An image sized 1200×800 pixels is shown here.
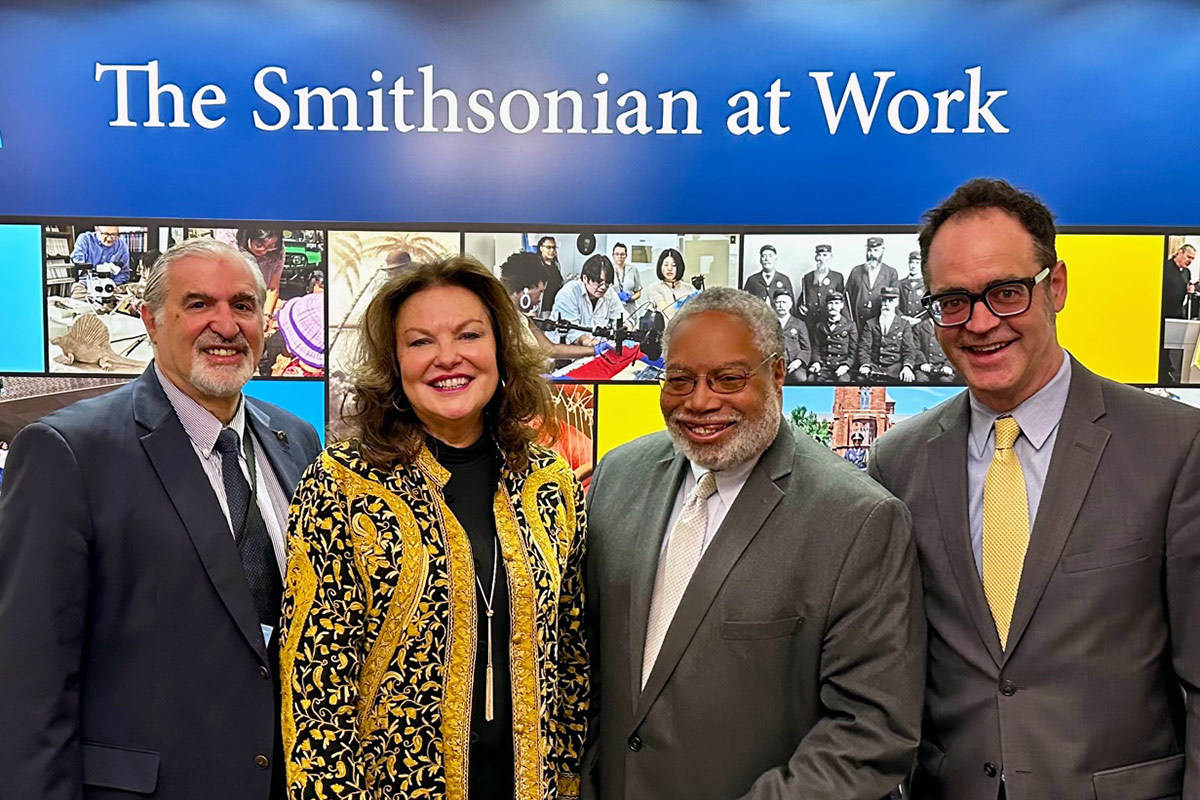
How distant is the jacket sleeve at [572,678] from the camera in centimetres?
214

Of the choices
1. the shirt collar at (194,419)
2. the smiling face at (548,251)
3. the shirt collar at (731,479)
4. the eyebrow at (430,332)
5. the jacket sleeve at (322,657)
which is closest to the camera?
the jacket sleeve at (322,657)

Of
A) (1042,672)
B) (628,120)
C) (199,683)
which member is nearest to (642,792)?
(1042,672)

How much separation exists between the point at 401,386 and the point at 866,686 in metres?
1.19

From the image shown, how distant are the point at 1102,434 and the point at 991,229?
0.51m

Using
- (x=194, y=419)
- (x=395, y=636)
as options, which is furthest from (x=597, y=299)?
(x=395, y=636)

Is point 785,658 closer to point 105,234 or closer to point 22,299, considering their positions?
point 105,234

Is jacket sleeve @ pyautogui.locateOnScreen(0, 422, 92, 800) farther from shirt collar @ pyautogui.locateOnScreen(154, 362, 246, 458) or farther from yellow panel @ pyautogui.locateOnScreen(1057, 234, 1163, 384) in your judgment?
yellow panel @ pyautogui.locateOnScreen(1057, 234, 1163, 384)

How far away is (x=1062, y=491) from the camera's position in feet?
6.40

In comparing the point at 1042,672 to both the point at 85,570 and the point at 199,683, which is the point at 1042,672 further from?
the point at 85,570

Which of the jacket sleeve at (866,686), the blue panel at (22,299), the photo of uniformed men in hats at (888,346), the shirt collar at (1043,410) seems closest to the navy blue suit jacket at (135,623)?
the jacket sleeve at (866,686)

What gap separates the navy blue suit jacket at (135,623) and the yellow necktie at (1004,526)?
1637mm

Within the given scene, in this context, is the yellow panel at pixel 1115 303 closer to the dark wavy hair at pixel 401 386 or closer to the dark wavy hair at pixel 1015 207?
the dark wavy hair at pixel 1015 207

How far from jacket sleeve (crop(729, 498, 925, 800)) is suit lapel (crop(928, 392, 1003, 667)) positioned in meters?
0.15

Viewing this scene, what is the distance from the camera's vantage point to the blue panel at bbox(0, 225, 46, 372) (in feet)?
10.9
